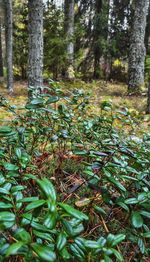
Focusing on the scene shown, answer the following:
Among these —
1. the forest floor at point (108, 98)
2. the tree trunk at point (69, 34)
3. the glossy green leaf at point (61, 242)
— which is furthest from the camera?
the tree trunk at point (69, 34)

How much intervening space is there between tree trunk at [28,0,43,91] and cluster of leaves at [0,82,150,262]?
3284mm

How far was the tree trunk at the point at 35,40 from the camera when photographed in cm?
540

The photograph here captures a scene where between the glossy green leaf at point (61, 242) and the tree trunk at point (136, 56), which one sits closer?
the glossy green leaf at point (61, 242)

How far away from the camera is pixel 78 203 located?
167cm

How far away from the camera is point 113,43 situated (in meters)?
11.9

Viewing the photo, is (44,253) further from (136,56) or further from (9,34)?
(9,34)

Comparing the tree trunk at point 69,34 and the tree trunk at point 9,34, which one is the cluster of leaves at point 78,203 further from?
the tree trunk at point 69,34

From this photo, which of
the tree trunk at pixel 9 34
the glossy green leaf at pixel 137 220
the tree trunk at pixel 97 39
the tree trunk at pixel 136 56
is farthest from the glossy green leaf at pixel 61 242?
the tree trunk at pixel 97 39

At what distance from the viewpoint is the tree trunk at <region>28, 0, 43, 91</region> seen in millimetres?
5402

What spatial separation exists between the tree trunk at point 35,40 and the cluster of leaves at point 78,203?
3284mm

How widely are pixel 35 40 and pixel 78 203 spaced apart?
4.68 m

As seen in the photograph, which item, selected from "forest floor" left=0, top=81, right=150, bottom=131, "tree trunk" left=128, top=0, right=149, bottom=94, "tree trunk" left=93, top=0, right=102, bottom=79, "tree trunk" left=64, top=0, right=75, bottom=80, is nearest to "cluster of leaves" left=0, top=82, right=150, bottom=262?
"forest floor" left=0, top=81, right=150, bottom=131

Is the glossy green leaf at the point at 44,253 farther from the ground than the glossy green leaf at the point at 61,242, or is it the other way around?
the glossy green leaf at the point at 44,253

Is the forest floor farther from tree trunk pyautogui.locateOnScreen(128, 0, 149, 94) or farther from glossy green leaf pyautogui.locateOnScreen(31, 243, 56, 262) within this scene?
glossy green leaf pyautogui.locateOnScreen(31, 243, 56, 262)
